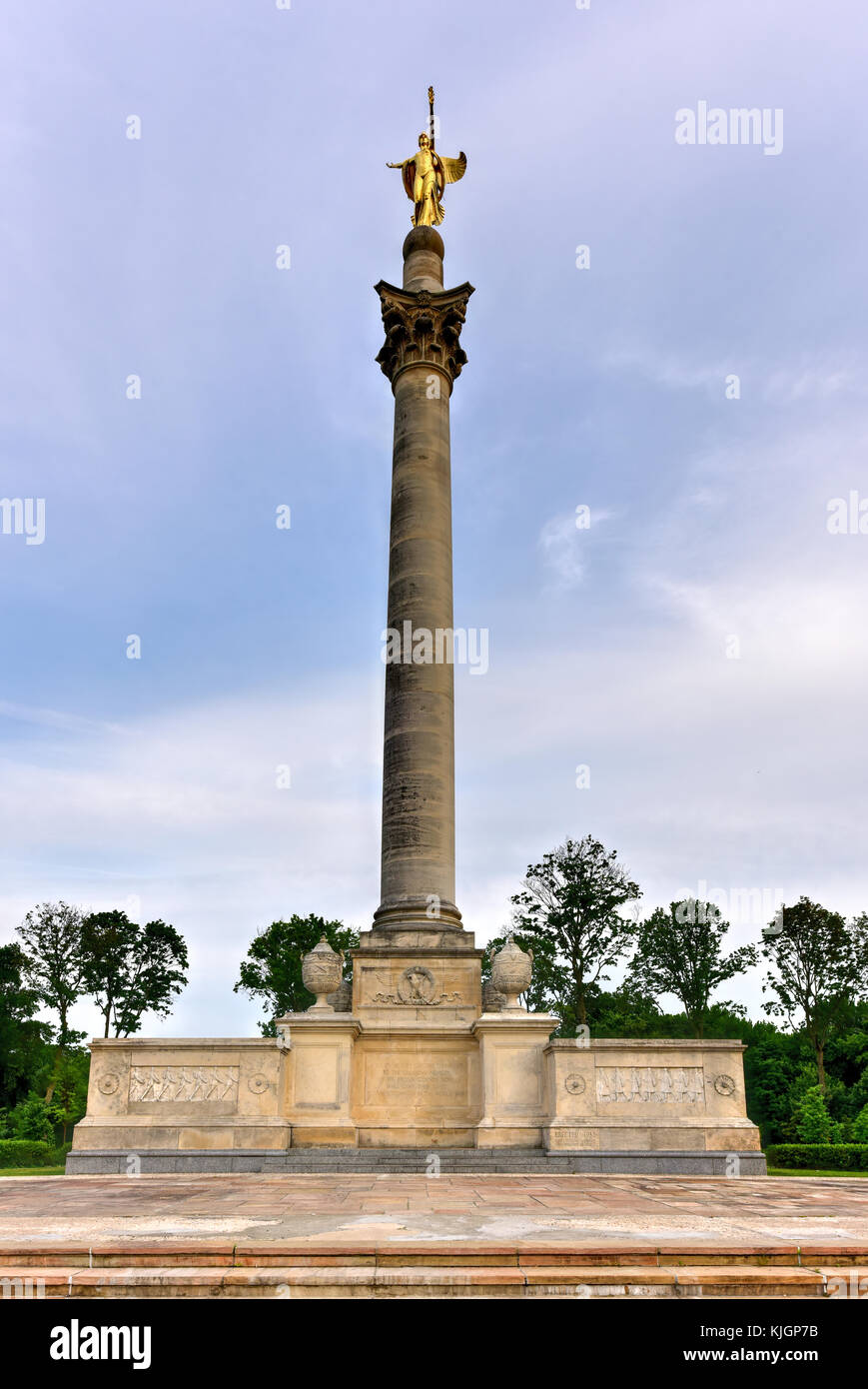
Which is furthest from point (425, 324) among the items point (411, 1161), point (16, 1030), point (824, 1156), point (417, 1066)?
point (16, 1030)

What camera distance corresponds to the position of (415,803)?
28750mm

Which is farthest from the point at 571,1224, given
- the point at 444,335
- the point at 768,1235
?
the point at 444,335

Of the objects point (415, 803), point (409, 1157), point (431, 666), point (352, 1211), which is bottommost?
point (409, 1157)

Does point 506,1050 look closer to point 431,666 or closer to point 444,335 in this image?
point 431,666

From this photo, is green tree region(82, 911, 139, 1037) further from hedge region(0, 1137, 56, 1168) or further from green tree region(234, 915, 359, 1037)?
hedge region(0, 1137, 56, 1168)

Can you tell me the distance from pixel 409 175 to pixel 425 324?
9783 millimetres

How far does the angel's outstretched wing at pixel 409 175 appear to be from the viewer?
39.1m

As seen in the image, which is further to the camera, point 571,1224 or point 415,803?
point 415,803

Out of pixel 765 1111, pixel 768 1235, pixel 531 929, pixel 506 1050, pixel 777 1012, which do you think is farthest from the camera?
pixel 777 1012

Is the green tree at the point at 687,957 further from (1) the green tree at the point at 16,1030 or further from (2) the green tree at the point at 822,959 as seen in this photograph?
(1) the green tree at the point at 16,1030

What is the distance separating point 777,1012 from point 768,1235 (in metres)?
60.4

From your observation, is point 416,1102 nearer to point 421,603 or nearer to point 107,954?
point 421,603

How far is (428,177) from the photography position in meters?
38.8

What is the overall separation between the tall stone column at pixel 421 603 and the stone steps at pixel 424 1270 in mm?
Result: 18667
